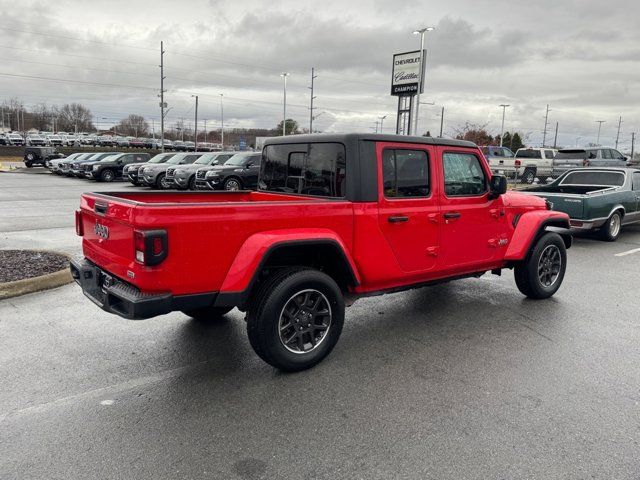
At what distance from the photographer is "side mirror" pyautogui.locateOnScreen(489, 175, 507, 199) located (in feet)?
16.9

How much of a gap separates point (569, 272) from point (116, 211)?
22.1 feet

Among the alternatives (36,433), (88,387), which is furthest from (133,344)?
(36,433)

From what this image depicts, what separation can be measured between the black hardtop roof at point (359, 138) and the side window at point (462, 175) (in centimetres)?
13

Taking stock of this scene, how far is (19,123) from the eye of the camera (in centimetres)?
12038

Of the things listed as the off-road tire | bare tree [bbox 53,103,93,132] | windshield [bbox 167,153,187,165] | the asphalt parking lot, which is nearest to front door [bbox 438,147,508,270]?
the asphalt parking lot

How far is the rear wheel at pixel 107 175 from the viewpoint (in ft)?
85.4

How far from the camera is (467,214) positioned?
501 cm

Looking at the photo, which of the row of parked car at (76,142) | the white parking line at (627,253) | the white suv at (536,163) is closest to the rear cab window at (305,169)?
the white parking line at (627,253)

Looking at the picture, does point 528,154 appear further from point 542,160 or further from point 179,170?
point 179,170

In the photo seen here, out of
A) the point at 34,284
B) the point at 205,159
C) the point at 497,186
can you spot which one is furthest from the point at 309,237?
the point at 205,159

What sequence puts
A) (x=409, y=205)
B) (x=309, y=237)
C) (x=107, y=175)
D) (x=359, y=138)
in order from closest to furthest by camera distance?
(x=309, y=237)
(x=359, y=138)
(x=409, y=205)
(x=107, y=175)

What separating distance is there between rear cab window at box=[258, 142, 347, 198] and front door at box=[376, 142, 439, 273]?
0.37m

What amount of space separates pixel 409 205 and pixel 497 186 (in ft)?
4.18

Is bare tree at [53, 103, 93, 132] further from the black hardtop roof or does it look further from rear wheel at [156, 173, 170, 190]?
the black hardtop roof
